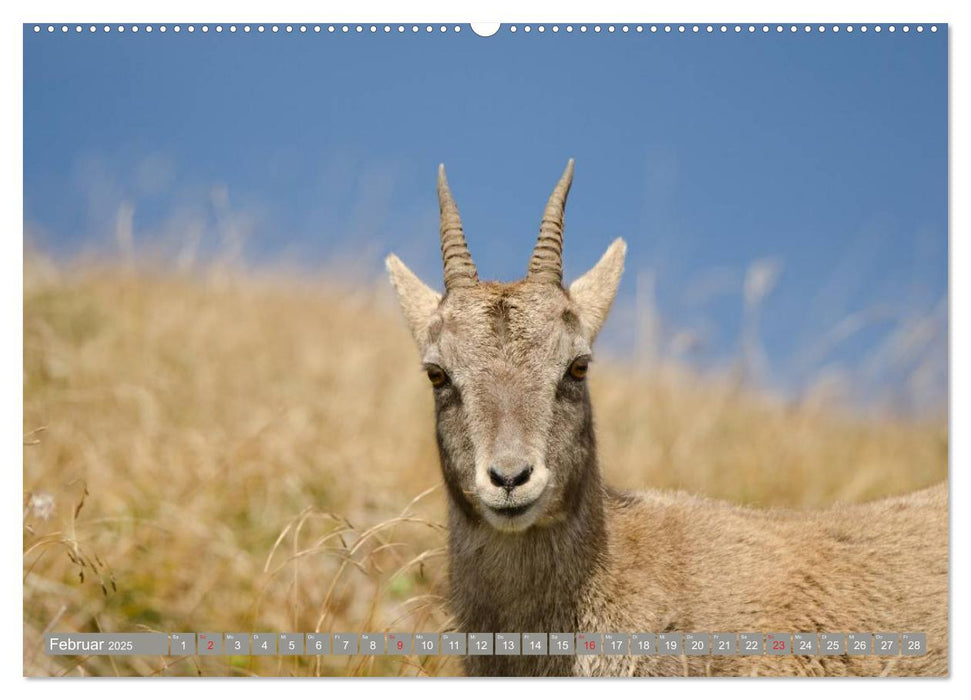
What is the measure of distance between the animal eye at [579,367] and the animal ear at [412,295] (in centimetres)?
97

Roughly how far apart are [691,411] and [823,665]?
5.72 meters

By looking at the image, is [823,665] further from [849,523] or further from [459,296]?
[459,296]

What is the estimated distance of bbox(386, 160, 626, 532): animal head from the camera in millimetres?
5238

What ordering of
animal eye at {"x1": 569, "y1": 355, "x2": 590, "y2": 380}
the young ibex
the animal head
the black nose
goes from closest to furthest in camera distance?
the black nose → the animal head → the young ibex → animal eye at {"x1": 569, "y1": 355, "x2": 590, "y2": 380}

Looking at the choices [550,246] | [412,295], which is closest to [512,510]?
[550,246]

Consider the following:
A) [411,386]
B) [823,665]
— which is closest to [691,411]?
[411,386]

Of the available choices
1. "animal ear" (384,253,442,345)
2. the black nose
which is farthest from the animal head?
"animal ear" (384,253,442,345)

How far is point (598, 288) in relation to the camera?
6.34m

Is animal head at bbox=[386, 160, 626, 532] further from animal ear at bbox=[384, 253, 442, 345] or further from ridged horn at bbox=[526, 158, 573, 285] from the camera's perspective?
animal ear at bbox=[384, 253, 442, 345]

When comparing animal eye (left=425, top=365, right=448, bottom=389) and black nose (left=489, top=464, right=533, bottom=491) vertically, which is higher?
animal eye (left=425, top=365, right=448, bottom=389)

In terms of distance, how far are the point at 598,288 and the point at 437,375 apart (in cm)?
114

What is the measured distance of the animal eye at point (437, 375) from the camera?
5762 mm

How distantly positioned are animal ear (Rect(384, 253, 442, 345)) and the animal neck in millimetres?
1078

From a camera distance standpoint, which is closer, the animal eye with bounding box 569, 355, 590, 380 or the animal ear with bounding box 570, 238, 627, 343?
the animal eye with bounding box 569, 355, 590, 380
